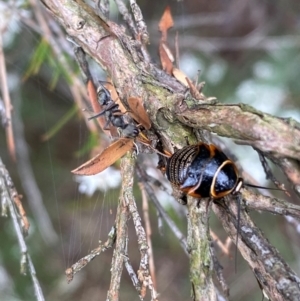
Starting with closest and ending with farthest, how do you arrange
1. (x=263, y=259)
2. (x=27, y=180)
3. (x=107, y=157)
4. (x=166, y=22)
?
(x=263, y=259)
(x=107, y=157)
(x=166, y=22)
(x=27, y=180)

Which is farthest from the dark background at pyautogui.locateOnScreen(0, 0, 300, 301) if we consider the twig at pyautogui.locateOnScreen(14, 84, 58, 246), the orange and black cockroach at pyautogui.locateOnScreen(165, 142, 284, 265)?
the orange and black cockroach at pyautogui.locateOnScreen(165, 142, 284, 265)

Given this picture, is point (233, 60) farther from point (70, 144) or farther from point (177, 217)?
point (177, 217)

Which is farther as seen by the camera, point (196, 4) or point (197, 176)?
point (196, 4)

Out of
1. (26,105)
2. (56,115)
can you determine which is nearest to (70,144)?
(56,115)

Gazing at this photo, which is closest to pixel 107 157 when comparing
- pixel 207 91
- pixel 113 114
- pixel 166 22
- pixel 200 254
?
pixel 113 114

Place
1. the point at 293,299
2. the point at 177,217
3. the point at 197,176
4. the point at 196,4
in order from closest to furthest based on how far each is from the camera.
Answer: the point at 293,299, the point at 197,176, the point at 177,217, the point at 196,4

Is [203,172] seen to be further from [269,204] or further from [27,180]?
[27,180]

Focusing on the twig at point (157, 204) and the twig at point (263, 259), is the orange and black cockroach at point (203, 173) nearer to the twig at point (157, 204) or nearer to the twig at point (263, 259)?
the twig at point (263, 259)

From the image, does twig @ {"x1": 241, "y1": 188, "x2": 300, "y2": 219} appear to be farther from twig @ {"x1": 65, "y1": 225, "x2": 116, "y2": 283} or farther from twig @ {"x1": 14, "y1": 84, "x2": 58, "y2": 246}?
twig @ {"x1": 14, "y1": 84, "x2": 58, "y2": 246}
